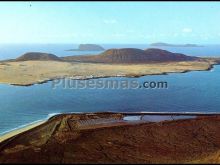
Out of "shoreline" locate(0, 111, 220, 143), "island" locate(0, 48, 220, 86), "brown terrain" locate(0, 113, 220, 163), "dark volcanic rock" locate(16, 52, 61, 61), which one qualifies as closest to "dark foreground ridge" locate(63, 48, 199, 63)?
"island" locate(0, 48, 220, 86)

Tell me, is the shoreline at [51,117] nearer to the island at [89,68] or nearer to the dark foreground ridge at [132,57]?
the island at [89,68]

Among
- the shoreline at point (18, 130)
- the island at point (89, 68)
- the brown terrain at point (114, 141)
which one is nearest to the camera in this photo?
the brown terrain at point (114, 141)

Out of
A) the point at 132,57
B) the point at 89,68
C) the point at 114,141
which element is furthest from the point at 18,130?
the point at 132,57

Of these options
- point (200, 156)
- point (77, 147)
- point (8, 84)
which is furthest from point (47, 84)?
point (200, 156)

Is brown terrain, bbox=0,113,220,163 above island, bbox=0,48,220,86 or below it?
below

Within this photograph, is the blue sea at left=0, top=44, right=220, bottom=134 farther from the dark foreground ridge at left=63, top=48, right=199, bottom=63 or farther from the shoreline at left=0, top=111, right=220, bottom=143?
the dark foreground ridge at left=63, top=48, right=199, bottom=63

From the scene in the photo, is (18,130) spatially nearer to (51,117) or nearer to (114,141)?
(51,117)

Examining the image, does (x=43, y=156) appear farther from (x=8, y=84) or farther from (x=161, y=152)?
(x=8, y=84)

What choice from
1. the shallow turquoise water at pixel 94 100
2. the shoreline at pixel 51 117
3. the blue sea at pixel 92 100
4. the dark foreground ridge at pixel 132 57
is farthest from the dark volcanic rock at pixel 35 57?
the shoreline at pixel 51 117

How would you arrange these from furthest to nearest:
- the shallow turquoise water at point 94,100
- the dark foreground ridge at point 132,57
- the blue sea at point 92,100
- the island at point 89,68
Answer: the dark foreground ridge at point 132,57, the island at point 89,68, the shallow turquoise water at point 94,100, the blue sea at point 92,100
